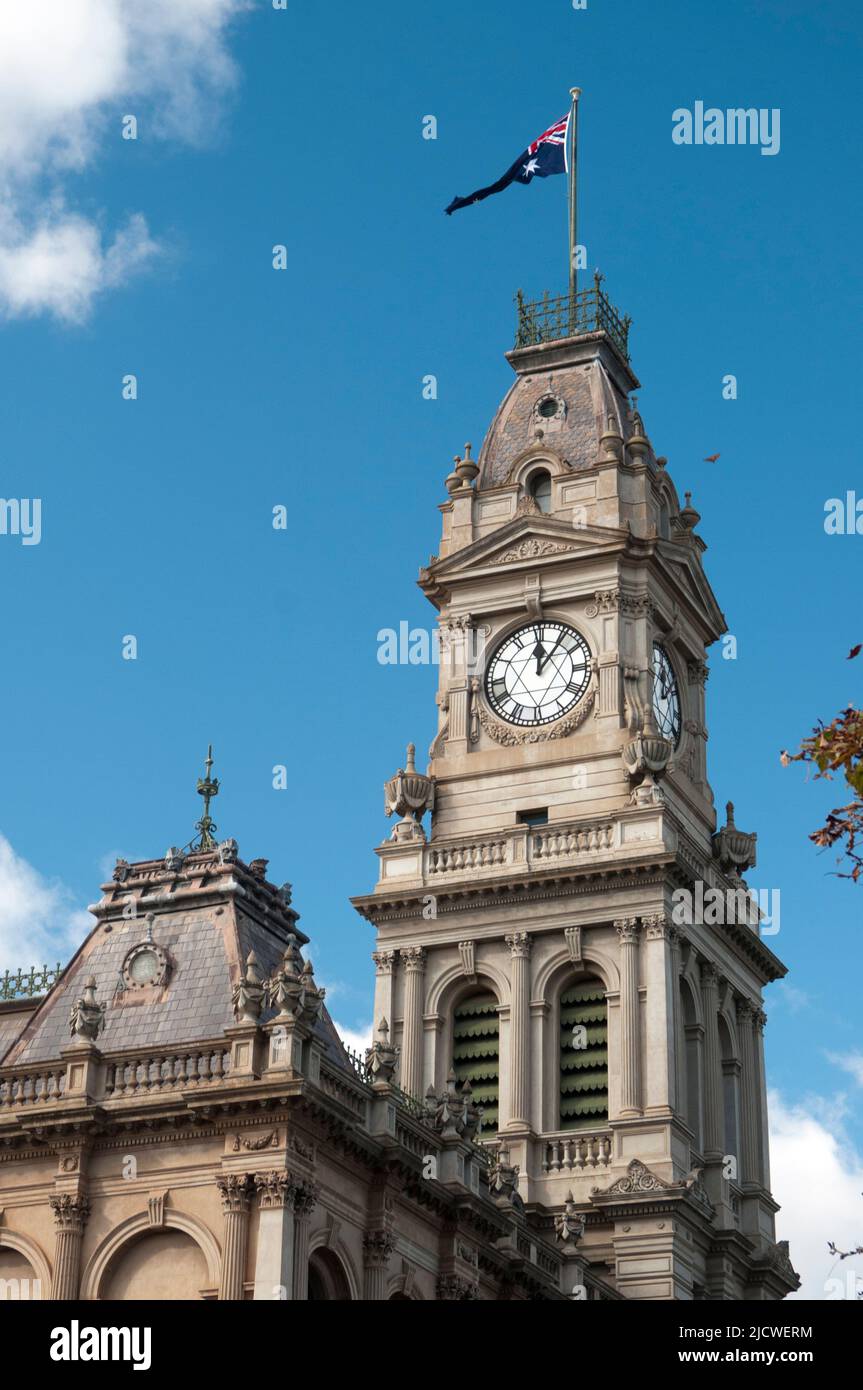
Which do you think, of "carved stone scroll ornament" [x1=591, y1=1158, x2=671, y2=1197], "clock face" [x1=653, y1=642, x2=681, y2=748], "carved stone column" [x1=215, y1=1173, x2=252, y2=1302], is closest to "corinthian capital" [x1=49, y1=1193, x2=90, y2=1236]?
"carved stone column" [x1=215, y1=1173, x2=252, y2=1302]

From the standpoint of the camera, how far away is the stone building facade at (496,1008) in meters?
45.6

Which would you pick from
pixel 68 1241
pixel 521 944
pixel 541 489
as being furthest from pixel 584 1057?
pixel 68 1241

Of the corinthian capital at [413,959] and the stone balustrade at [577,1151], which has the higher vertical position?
the corinthian capital at [413,959]

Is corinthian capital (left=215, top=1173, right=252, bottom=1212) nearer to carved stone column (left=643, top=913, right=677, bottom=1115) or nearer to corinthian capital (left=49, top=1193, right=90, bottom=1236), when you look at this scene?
corinthian capital (left=49, top=1193, right=90, bottom=1236)

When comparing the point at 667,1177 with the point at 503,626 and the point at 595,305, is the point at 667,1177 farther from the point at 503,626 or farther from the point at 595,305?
the point at 595,305

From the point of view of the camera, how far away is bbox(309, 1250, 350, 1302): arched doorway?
46.6m

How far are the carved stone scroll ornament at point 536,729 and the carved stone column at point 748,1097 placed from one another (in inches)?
393

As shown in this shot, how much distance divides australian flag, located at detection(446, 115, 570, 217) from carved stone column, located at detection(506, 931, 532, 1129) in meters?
26.3

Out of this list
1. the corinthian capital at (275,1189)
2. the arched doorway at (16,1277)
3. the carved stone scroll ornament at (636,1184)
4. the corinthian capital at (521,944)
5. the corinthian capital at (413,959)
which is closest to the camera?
the corinthian capital at (275,1189)

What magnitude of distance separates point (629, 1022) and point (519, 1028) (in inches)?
138

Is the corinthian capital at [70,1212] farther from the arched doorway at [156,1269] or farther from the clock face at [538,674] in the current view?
the clock face at [538,674]

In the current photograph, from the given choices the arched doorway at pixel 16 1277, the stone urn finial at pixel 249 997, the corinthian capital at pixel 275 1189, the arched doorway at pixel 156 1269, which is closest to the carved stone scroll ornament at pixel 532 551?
the stone urn finial at pixel 249 997

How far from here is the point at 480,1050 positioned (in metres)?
68.8
